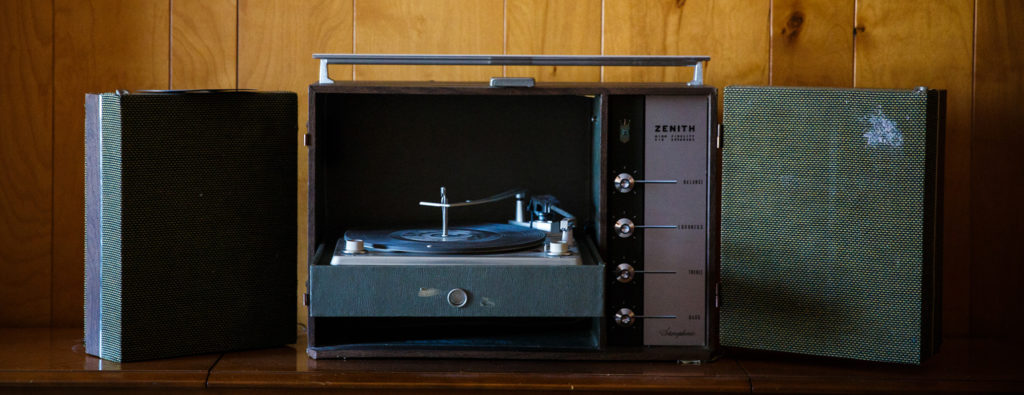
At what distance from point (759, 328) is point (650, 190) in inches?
9.8

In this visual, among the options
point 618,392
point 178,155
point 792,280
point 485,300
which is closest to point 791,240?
point 792,280

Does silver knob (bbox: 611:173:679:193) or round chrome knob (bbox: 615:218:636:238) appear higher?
silver knob (bbox: 611:173:679:193)

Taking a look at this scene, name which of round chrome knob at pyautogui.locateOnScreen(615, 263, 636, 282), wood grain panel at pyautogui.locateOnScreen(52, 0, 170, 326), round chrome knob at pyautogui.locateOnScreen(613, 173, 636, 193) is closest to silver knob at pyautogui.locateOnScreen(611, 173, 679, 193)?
round chrome knob at pyautogui.locateOnScreen(613, 173, 636, 193)

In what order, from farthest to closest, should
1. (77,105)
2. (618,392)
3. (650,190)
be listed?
(77,105)
(650,190)
(618,392)

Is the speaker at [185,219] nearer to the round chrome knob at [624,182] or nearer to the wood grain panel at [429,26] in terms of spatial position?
the wood grain panel at [429,26]

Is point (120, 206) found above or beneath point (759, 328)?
above

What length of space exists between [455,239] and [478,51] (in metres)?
0.42

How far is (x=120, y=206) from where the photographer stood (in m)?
1.40

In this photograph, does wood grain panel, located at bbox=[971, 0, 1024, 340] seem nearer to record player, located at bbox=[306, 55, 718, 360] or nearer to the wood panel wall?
the wood panel wall

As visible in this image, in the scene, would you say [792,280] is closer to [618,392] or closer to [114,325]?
[618,392]

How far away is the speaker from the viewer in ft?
4.62

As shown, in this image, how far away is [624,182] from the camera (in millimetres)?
1432

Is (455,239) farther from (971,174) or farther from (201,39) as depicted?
(971,174)

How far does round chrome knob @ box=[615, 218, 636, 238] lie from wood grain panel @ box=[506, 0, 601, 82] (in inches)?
15.6
